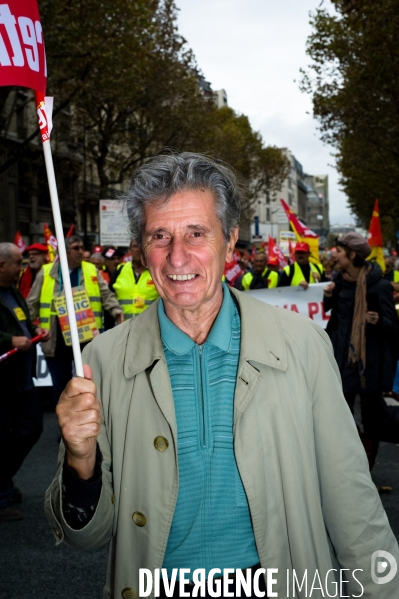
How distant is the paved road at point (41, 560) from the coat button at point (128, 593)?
218 centimetres

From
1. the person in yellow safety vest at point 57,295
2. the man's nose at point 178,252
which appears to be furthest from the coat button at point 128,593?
the person in yellow safety vest at point 57,295

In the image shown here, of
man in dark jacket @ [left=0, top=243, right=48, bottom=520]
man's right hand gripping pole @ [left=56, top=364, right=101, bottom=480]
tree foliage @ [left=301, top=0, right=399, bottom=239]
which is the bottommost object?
man in dark jacket @ [left=0, top=243, right=48, bottom=520]

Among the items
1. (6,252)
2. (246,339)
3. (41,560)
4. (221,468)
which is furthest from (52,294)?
(221,468)

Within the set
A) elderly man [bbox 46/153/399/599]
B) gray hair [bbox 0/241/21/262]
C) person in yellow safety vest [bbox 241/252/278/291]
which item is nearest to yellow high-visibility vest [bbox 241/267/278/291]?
person in yellow safety vest [bbox 241/252/278/291]

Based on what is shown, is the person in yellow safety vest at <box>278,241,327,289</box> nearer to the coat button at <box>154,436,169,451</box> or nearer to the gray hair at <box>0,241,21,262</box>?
the gray hair at <box>0,241,21,262</box>

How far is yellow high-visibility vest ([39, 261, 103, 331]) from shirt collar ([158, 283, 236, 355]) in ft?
18.8

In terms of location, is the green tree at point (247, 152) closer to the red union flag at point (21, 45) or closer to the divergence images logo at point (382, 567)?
the red union flag at point (21, 45)

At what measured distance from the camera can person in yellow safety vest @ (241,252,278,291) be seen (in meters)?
13.2

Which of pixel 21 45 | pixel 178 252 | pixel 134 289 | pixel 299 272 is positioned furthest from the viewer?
pixel 299 272

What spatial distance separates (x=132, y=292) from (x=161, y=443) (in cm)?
672

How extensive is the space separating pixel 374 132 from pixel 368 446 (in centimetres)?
2012

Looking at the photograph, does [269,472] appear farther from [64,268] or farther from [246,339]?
[64,268]

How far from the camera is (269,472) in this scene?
210 cm

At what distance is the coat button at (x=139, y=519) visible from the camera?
208cm
